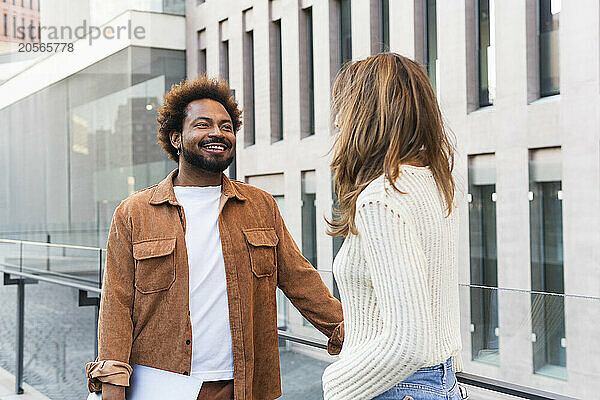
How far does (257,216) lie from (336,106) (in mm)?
989

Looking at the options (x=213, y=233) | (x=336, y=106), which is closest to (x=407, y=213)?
(x=336, y=106)

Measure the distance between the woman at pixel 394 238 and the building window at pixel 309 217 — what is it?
11.4 meters

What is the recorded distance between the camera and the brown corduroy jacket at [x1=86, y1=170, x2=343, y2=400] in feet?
8.21

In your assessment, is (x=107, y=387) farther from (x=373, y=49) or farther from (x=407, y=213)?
(x=373, y=49)

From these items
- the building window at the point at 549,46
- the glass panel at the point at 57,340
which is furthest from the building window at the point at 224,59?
the glass panel at the point at 57,340

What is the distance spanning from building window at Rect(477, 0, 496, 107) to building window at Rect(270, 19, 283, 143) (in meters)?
4.90

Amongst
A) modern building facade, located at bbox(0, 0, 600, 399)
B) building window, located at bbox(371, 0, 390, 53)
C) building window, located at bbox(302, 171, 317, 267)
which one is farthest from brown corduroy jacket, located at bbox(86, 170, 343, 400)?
building window, located at bbox(302, 171, 317, 267)

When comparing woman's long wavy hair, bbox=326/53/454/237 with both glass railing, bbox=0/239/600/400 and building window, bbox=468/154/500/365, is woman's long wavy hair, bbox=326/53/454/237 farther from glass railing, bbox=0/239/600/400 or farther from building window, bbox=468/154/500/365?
building window, bbox=468/154/500/365

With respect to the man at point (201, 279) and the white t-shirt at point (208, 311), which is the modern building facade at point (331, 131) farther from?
the white t-shirt at point (208, 311)

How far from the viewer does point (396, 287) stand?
1570mm

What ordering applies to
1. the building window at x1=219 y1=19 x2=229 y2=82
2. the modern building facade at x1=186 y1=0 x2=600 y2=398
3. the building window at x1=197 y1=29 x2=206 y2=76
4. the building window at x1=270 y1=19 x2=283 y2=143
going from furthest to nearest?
1. the building window at x1=197 y1=29 x2=206 y2=76
2. the building window at x1=219 y1=19 x2=229 y2=82
3. the building window at x1=270 y1=19 x2=283 y2=143
4. the modern building facade at x1=186 y1=0 x2=600 y2=398

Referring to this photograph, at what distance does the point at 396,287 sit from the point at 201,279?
1.14m

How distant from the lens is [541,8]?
30.2 feet

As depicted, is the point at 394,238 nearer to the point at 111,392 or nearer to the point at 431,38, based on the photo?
the point at 111,392
